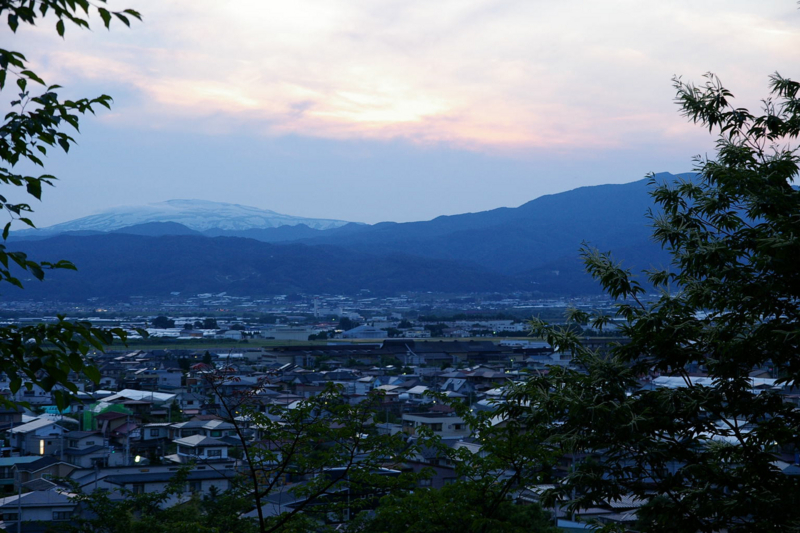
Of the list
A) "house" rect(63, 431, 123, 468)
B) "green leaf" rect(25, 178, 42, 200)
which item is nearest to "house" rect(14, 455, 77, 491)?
"house" rect(63, 431, 123, 468)

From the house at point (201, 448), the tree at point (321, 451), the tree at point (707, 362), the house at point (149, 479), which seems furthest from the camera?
the house at point (201, 448)

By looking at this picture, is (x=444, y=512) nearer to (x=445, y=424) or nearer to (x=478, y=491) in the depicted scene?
(x=478, y=491)

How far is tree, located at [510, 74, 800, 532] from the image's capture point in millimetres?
4590

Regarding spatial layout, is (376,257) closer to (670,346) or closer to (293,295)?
(293,295)

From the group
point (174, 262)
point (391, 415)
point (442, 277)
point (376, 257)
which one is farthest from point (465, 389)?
point (376, 257)

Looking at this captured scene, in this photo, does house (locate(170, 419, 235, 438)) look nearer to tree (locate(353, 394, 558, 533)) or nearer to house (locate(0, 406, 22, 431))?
house (locate(0, 406, 22, 431))

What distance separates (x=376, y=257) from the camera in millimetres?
172750

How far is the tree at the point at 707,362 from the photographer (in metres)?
4.59

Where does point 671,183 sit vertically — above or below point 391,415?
above

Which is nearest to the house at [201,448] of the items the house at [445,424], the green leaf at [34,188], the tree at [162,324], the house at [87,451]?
the house at [87,451]

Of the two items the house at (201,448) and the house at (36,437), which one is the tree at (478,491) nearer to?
the house at (201,448)

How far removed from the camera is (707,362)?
5.08m

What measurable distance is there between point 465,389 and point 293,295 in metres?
108

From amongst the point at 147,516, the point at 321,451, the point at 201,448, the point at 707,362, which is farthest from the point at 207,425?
the point at 707,362
